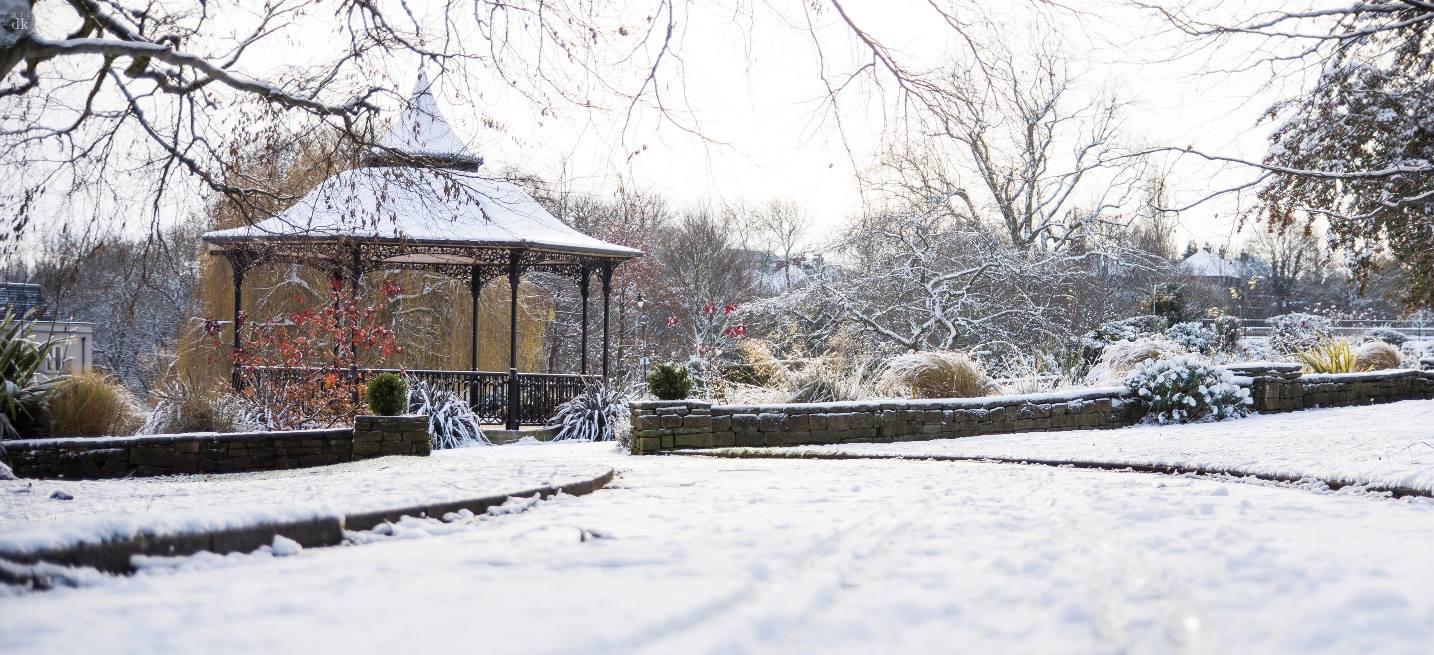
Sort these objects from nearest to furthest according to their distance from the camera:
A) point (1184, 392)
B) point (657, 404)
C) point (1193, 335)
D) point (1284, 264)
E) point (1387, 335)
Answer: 1. point (657, 404)
2. point (1184, 392)
3. point (1193, 335)
4. point (1387, 335)
5. point (1284, 264)

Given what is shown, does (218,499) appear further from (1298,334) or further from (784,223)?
(784,223)

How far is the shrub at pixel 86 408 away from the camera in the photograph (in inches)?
384

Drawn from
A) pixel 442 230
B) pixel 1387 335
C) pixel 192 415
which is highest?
pixel 442 230

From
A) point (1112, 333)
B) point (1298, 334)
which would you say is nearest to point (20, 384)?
point (1112, 333)

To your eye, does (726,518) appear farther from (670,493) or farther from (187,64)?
(187,64)

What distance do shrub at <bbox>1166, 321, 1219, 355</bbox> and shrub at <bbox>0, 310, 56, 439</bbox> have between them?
55.7ft

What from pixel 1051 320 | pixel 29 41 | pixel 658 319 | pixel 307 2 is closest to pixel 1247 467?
pixel 307 2

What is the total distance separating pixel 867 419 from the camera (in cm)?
1055

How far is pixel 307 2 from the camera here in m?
7.45

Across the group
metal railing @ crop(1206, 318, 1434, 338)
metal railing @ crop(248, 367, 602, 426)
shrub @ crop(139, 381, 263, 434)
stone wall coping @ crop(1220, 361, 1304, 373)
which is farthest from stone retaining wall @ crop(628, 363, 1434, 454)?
metal railing @ crop(1206, 318, 1434, 338)

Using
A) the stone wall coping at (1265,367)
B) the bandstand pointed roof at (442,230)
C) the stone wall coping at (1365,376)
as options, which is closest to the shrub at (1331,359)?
the stone wall coping at (1365,376)

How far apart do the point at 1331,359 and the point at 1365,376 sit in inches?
55.9

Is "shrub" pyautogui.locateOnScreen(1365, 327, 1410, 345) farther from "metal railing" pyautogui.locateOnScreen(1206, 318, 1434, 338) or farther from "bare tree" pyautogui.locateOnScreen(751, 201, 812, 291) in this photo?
"bare tree" pyautogui.locateOnScreen(751, 201, 812, 291)

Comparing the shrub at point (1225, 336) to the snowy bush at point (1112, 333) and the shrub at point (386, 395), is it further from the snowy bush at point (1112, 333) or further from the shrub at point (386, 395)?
the shrub at point (386, 395)
